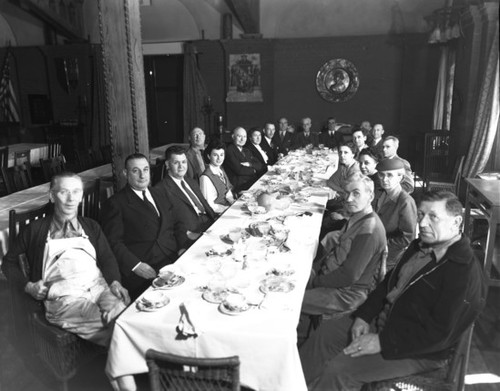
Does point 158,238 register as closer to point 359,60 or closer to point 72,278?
point 72,278

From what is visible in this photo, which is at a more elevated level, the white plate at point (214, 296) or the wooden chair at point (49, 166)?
the wooden chair at point (49, 166)

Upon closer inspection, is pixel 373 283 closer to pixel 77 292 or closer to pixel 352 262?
pixel 352 262

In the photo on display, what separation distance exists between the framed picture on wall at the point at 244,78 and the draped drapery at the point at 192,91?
76cm

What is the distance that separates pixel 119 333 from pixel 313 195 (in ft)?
10.6

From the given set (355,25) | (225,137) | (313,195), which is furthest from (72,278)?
(355,25)

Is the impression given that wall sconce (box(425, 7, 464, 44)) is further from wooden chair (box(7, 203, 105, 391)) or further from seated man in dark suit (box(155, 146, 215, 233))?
wooden chair (box(7, 203, 105, 391))

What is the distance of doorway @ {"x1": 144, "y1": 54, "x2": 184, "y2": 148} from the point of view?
11906 millimetres

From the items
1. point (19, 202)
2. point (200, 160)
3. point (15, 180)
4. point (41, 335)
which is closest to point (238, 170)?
point (200, 160)

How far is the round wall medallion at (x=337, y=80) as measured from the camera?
10852mm

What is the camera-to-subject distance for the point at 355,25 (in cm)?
1083

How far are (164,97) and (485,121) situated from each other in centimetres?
803

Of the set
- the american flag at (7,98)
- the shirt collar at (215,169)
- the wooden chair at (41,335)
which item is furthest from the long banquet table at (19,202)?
the american flag at (7,98)

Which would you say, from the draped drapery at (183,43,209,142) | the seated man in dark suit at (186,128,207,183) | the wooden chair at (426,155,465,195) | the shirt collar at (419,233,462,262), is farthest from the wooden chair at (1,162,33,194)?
the draped drapery at (183,43,209,142)

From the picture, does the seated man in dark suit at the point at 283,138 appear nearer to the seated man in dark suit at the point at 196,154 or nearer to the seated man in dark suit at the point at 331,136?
the seated man in dark suit at the point at 331,136
